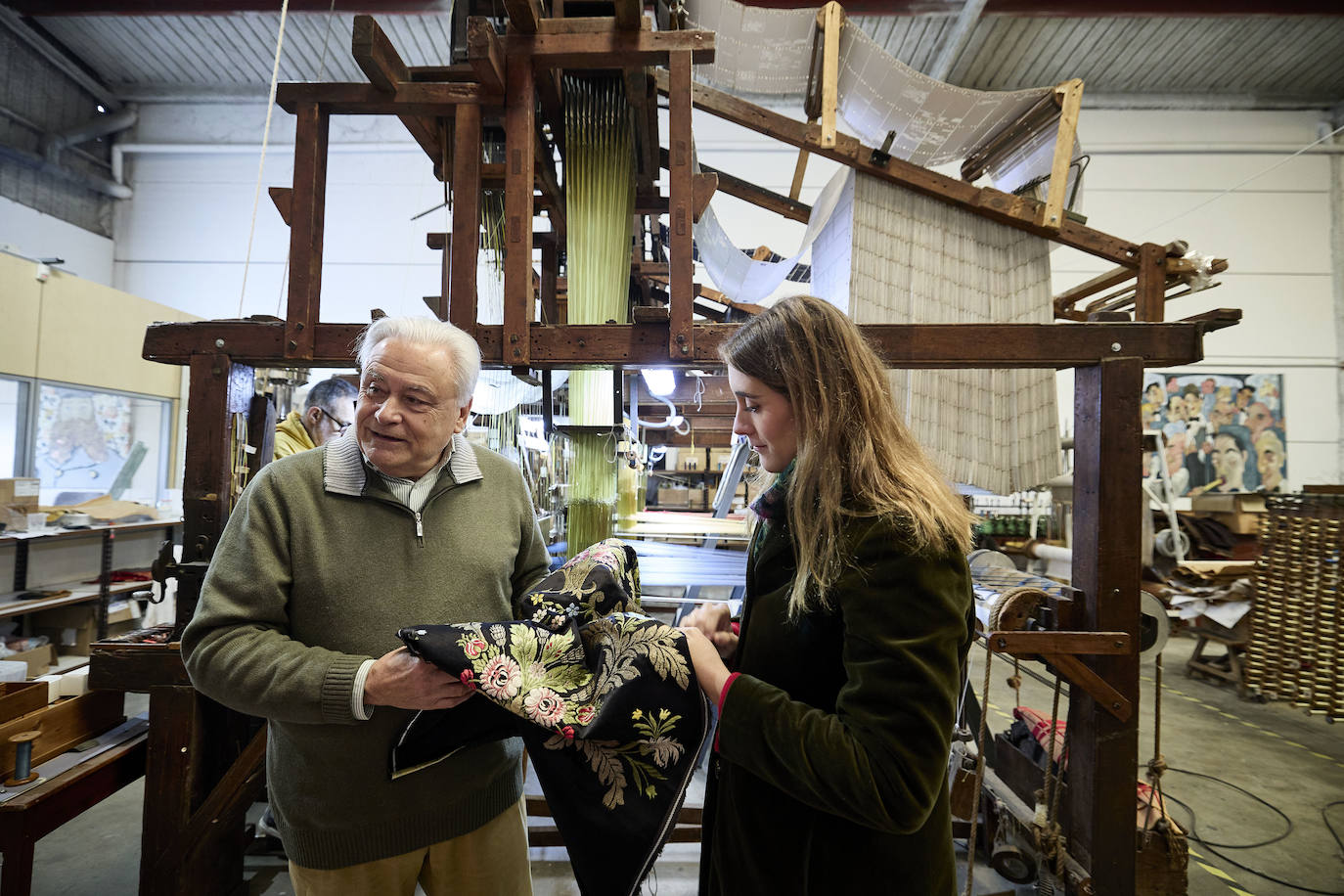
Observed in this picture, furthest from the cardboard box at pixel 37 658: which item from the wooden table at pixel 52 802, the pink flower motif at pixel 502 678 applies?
the pink flower motif at pixel 502 678

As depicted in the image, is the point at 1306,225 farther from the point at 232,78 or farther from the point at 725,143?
the point at 232,78

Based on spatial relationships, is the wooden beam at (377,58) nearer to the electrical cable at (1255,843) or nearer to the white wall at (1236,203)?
the electrical cable at (1255,843)

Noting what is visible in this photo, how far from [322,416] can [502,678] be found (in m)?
2.36

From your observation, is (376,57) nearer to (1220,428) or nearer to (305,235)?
(305,235)

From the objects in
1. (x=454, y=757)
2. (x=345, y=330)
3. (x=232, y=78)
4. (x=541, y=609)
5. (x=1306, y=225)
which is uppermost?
(x=232, y=78)

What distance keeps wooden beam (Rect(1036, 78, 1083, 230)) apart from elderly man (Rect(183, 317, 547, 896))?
197cm

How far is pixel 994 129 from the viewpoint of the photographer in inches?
96.0

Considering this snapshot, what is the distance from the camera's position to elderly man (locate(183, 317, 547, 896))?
3.56ft

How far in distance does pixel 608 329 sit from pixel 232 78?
1043 cm

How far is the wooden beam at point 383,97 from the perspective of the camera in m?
1.67

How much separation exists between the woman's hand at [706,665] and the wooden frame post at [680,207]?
2.64 feet

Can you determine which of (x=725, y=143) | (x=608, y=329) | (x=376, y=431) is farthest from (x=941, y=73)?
(x=376, y=431)

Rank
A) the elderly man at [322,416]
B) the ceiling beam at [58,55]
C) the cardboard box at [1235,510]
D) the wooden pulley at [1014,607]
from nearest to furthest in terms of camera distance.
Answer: the wooden pulley at [1014,607]
the elderly man at [322,416]
the cardboard box at [1235,510]
the ceiling beam at [58,55]

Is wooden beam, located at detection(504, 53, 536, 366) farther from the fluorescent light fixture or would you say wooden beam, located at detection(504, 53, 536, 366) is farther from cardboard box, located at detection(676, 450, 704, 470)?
cardboard box, located at detection(676, 450, 704, 470)
